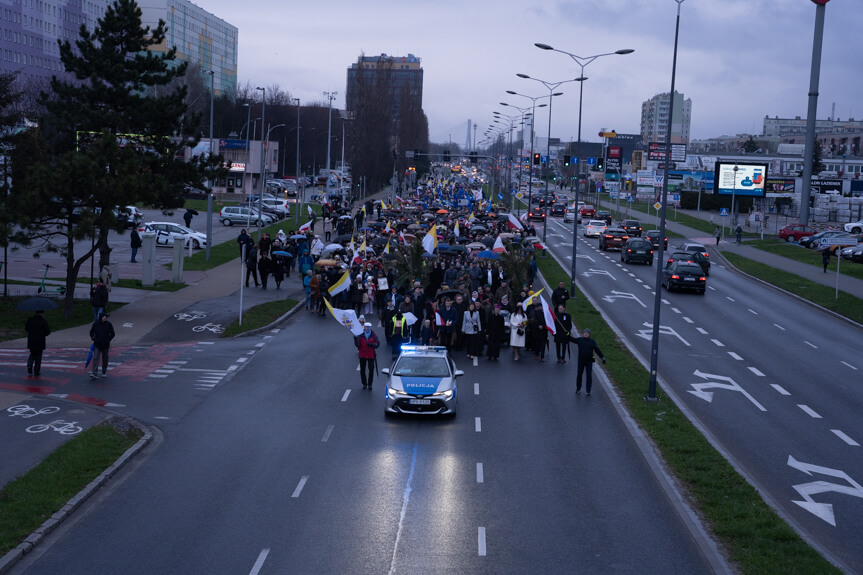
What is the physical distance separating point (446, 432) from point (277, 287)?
815 inches

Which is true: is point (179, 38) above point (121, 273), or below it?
above

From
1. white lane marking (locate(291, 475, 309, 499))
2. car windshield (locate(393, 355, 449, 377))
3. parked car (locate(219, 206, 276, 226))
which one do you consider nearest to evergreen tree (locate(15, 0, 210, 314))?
car windshield (locate(393, 355, 449, 377))

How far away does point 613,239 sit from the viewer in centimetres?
6378

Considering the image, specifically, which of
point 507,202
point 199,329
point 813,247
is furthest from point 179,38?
point 199,329

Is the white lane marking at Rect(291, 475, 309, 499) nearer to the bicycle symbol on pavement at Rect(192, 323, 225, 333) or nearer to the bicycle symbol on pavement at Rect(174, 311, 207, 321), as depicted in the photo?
the bicycle symbol on pavement at Rect(192, 323, 225, 333)

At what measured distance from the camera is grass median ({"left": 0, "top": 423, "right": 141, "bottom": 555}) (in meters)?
12.0

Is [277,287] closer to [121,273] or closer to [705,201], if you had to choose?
[121,273]

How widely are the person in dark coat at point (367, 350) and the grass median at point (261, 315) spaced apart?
757 cm

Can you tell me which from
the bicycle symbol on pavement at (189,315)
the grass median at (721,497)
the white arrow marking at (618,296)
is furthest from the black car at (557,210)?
the grass median at (721,497)

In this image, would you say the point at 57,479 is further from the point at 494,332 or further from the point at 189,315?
the point at 189,315

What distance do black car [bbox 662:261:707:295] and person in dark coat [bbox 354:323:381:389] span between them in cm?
2464

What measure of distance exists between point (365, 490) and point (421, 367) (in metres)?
5.88

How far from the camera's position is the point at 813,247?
2798 inches

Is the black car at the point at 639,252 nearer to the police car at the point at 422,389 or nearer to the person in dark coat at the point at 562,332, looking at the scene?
the person in dark coat at the point at 562,332
